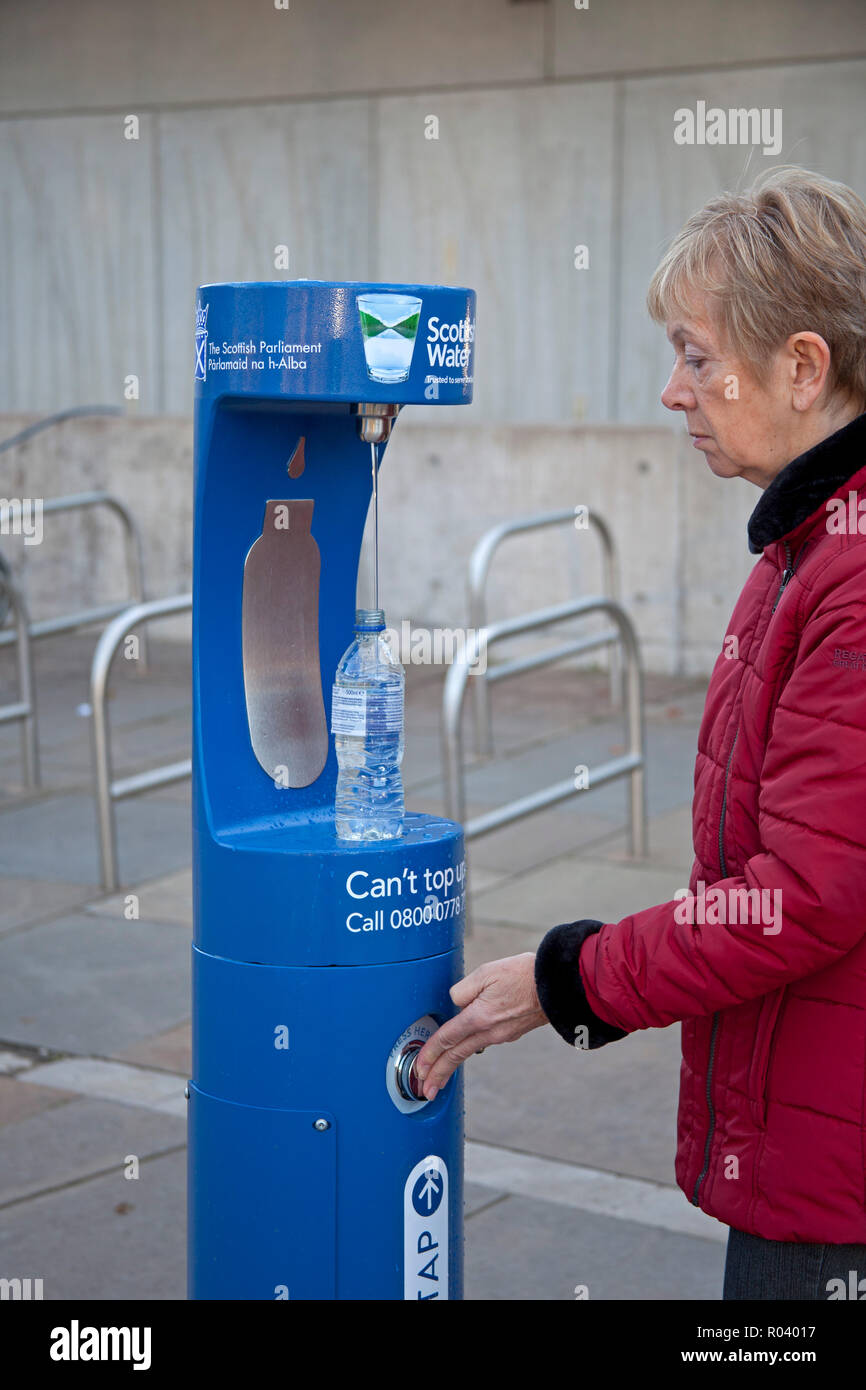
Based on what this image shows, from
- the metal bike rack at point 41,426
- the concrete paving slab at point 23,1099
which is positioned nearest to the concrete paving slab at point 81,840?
the concrete paving slab at point 23,1099

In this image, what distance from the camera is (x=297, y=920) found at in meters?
2.22

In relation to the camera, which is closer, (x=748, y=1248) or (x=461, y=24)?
(x=748, y=1248)

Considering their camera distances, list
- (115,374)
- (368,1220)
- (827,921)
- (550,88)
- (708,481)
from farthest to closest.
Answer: (115,374)
(550,88)
(708,481)
(368,1220)
(827,921)

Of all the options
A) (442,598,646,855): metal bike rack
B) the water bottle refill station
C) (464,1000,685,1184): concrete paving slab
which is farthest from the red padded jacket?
(442,598,646,855): metal bike rack

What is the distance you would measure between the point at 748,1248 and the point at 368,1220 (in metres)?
0.53

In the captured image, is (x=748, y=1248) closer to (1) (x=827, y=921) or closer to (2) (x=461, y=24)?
(1) (x=827, y=921)

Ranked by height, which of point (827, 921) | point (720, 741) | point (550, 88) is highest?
point (550, 88)

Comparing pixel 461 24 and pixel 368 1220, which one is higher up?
pixel 461 24

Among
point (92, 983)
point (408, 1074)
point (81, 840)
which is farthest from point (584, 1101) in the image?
point (81, 840)

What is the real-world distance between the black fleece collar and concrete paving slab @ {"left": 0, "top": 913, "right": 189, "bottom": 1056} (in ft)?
9.42

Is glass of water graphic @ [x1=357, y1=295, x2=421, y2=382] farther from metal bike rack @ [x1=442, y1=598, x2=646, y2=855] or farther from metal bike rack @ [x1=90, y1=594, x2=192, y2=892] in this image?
metal bike rack @ [x1=90, y1=594, x2=192, y2=892]

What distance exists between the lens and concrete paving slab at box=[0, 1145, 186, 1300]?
319 centimetres
